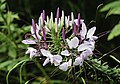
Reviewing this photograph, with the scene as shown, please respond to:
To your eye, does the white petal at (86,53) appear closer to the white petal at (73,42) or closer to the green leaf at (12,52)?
the white petal at (73,42)

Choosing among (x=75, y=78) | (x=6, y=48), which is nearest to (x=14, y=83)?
(x=6, y=48)

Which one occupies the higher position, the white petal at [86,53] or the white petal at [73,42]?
the white petal at [73,42]

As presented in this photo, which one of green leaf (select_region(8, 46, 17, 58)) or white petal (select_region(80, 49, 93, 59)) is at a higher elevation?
white petal (select_region(80, 49, 93, 59))

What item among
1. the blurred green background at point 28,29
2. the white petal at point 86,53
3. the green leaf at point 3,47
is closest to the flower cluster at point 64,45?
the white petal at point 86,53

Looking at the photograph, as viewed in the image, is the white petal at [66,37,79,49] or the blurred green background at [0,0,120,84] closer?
the white petal at [66,37,79,49]

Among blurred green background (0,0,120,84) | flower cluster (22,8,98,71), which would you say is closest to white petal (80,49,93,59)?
flower cluster (22,8,98,71)

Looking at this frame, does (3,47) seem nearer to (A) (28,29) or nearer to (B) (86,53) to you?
(A) (28,29)

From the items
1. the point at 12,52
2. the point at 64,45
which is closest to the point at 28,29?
the point at 12,52

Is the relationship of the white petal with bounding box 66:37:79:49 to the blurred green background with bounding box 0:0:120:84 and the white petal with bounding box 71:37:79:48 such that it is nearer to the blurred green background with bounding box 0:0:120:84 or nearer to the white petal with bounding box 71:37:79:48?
the white petal with bounding box 71:37:79:48
